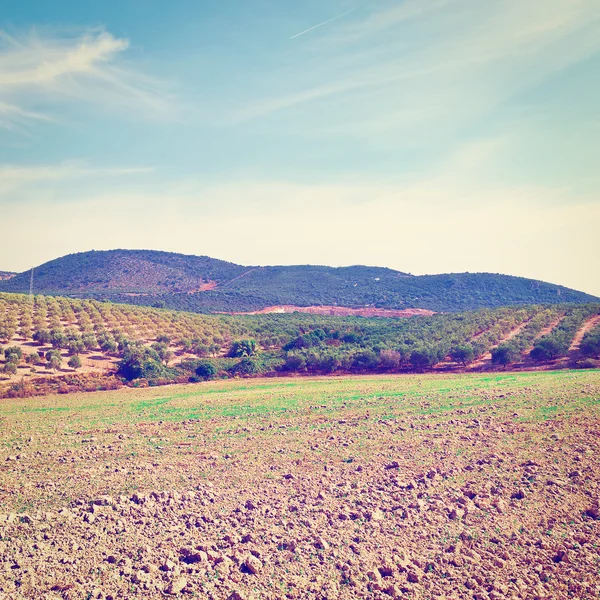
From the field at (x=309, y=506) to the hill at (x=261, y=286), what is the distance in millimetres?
67885

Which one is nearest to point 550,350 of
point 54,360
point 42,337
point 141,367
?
point 141,367

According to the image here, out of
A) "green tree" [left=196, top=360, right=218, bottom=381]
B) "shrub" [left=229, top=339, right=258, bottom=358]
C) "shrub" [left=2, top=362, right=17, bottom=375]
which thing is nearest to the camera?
"shrub" [left=2, top=362, right=17, bottom=375]

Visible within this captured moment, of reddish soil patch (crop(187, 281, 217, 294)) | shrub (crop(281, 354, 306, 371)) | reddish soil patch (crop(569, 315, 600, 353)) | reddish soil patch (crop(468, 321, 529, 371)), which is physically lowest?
shrub (crop(281, 354, 306, 371))

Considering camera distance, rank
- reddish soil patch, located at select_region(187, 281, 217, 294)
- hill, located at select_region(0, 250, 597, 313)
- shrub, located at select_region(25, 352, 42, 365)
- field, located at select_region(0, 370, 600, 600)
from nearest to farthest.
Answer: field, located at select_region(0, 370, 600, 600), shrub, located at select_region(25, 352, 42, 365), hill, located at select_region(0, 250, 597, 313), reddish soil patch, located at select_region(187, 281, 217, 294)

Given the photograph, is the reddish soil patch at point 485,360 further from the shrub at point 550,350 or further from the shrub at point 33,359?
the shrub at point 33,359

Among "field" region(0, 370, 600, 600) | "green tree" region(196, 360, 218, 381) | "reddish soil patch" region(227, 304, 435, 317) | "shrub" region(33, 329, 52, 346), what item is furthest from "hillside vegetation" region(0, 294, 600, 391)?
→ "reddish soil patch" region(227, 304, 435, 317)

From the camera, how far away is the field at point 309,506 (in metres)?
7.55

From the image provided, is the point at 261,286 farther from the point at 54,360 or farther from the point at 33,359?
the point at 54,360

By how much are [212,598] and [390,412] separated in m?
12.9

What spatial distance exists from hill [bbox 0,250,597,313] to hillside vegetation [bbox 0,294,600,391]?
30.5 metres

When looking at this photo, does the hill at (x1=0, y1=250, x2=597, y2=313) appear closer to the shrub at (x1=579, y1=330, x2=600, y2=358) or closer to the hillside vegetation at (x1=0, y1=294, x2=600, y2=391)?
the hillside vegetation at (x1=0, y1=294, x2=600, y2=391)

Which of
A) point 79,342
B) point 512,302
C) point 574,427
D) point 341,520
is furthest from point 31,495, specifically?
point 512,302

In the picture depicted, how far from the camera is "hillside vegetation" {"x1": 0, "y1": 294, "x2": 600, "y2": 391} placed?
121 feet

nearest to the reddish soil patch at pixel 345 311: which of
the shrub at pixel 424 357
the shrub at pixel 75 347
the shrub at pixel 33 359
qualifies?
the shrub at pixel 424 357
